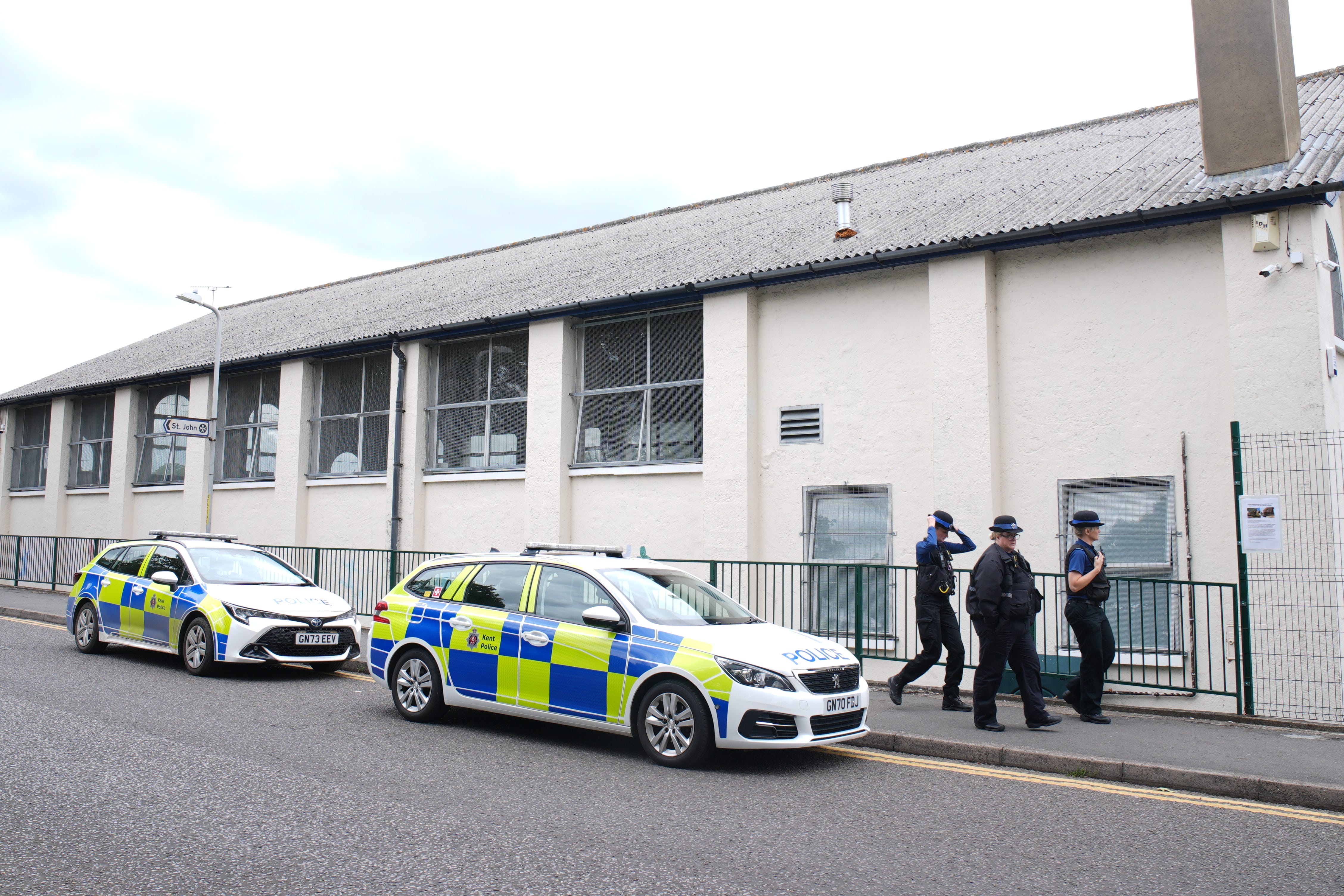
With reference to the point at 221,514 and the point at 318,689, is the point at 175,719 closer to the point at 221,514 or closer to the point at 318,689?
the point at 318,689

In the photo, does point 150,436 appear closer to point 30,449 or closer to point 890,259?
point 30,449

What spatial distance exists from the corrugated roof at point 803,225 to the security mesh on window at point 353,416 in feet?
2.10

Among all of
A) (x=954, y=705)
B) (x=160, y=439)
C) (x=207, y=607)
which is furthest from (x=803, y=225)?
(x=160, y=439)

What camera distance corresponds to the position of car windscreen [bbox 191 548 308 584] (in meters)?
11.2

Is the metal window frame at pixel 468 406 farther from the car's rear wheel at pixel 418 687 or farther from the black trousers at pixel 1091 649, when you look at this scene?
the black trousers at pixel 1091 649

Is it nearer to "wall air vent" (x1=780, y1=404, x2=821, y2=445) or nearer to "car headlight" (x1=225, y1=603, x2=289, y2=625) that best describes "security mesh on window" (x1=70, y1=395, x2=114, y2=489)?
"car headlight" (x1=225, y1=603, x2=289, y2=625)

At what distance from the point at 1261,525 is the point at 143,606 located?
37.8 ft

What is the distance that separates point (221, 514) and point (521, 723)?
14.3 m

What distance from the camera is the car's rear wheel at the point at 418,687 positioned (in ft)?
26.5

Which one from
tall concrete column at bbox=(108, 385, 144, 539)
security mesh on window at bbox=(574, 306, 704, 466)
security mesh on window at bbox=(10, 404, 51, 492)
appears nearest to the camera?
security mesh on window at bbox=(574, 306, 704, 466)

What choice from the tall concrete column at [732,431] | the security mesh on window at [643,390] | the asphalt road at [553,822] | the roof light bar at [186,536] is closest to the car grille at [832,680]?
the asphalt road at [553,822]

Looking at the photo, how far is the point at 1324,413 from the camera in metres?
8.87

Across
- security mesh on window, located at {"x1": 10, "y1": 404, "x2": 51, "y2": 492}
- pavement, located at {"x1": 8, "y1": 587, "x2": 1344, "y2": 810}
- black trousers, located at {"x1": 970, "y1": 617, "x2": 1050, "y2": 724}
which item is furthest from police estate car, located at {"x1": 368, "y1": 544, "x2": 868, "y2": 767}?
security mesh on window, located at {"x1": 10, "y1": 404, "x2": 51, "y2": 492}

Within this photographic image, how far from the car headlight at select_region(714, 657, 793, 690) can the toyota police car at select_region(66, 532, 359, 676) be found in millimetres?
5792
